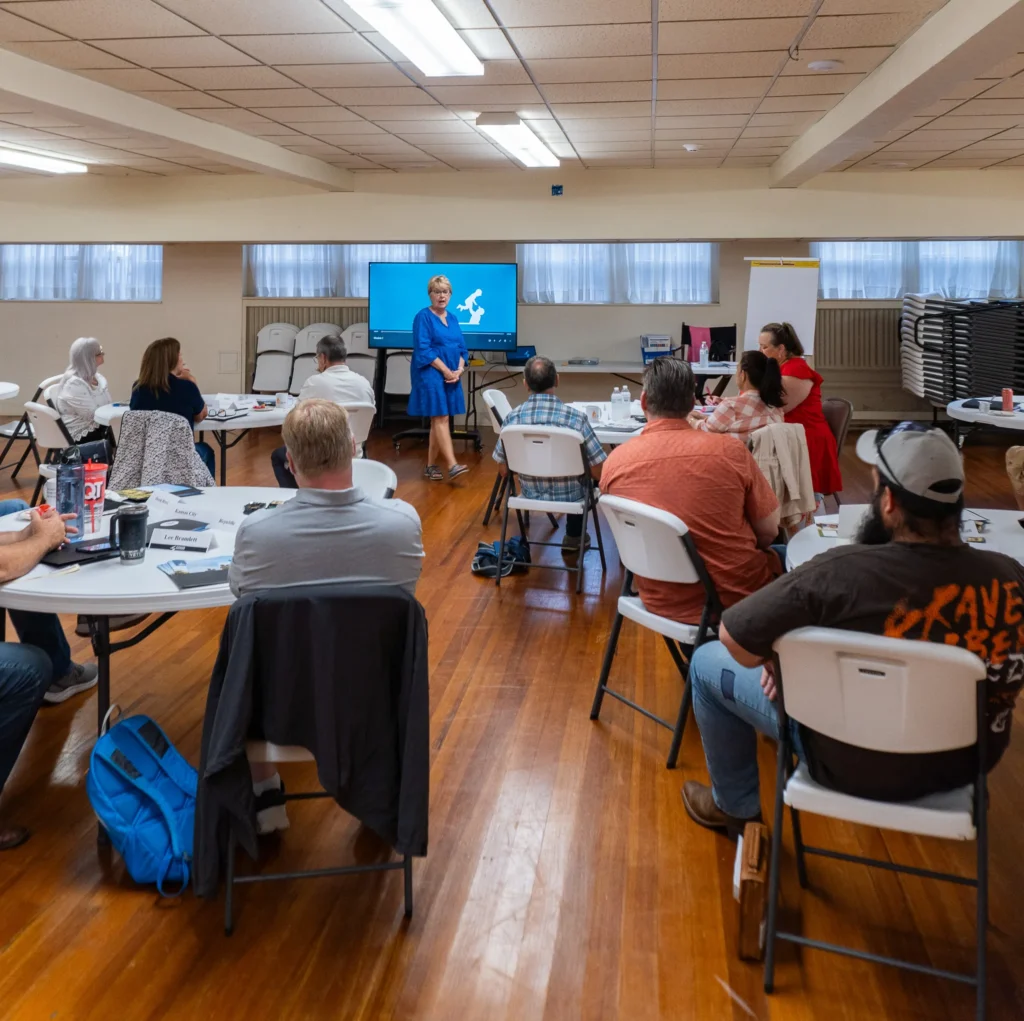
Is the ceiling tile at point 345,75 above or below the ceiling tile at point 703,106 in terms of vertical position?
below

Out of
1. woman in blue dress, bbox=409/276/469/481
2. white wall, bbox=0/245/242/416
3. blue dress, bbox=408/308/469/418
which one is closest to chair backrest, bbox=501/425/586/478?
woman in blue dress, bbox=409/276/469/481

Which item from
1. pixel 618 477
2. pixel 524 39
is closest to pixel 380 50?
pixel 524 39

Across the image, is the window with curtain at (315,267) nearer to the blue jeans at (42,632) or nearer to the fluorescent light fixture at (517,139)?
the fluorescent light fixture at (517,139)

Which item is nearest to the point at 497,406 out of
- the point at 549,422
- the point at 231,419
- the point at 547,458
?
the point at 549,422

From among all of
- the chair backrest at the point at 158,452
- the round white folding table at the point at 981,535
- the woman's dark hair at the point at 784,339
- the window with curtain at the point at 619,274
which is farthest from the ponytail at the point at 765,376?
the window with curtain at the point at 619,274

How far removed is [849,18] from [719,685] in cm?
334

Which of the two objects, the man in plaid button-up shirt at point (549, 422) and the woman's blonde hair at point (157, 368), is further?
the woman's blonde hair at point (157, 368)

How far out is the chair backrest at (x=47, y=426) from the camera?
18.7ft

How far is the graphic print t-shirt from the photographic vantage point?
1.73 m

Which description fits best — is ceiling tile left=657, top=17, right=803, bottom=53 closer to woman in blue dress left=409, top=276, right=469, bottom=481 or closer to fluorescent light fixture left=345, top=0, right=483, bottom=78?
fluorescent light fixture left=345, top=0, right=483, bottom=78

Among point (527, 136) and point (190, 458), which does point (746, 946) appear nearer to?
point (190, 458)

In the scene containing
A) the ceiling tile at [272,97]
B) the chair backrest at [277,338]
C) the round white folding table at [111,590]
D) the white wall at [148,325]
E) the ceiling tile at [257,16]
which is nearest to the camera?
the round white folding table at [111,590]

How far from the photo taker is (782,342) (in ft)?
16.8

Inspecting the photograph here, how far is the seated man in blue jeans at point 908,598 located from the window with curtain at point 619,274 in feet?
29.1
